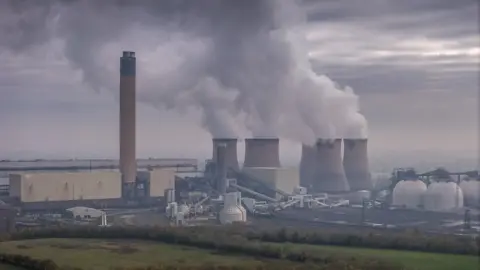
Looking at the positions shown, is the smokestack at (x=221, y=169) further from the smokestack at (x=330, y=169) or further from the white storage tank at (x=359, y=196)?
the white storage tank at (x=359, y=196)

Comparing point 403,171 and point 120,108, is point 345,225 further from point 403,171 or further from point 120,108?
point 120,108

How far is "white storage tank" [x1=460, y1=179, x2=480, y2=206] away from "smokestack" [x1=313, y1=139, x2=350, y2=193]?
167cm

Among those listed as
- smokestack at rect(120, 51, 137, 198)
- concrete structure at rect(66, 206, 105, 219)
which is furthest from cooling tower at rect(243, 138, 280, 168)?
concrete structure at rect(66, 206, 105, 219)

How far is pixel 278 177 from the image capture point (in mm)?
8938

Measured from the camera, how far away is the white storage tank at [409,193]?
847 cm

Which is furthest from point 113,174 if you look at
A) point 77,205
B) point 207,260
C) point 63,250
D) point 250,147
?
point 207,260

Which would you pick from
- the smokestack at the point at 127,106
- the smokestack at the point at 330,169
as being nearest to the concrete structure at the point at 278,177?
the smokestack at the point at 330,169

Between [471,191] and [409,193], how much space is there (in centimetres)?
142

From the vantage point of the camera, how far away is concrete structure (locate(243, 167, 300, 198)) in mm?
8891

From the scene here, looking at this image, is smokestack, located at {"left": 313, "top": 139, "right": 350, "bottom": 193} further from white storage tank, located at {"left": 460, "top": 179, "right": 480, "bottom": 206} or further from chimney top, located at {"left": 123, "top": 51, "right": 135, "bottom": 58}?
chimney top, located at {"left": 123, "top": 51, "right": 135, "bottom": 58}

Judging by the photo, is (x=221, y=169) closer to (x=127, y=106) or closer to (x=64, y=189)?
(x=127, y=106)

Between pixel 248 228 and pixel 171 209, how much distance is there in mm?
1996

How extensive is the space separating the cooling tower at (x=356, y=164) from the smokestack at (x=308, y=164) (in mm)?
397

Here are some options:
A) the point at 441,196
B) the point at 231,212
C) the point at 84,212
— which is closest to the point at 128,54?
the point at 84,212
